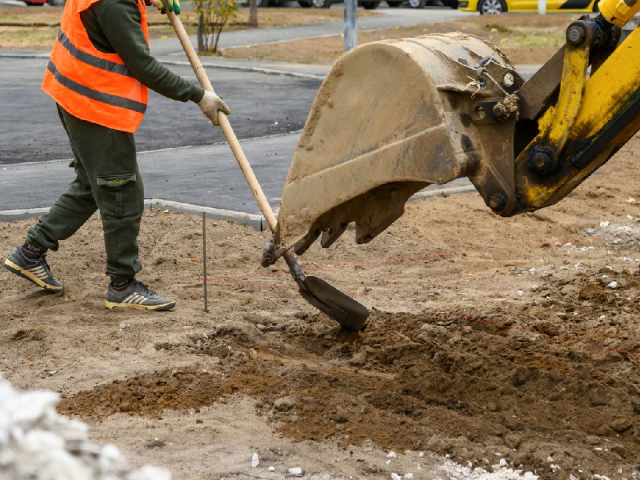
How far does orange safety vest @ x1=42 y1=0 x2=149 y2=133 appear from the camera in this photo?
4.96 meters

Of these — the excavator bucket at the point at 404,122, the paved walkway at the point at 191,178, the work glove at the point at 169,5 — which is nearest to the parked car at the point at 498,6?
the paved walkway at the point at 191,178

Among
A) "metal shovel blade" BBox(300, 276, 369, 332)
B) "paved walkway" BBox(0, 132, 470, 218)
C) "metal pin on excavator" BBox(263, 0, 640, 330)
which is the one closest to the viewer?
"metal pin on excavator" BBox(263, 0, 640, 330)

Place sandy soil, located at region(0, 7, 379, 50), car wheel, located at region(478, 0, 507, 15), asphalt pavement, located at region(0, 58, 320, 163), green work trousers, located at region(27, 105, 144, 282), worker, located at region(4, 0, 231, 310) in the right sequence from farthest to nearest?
car wheel, located at region(478, 0, 507, 15) → sandy soil, located at region(0, 7, 379, 50) → asphalt pavement, located at region(0, 58, 320, 163) → green work trousers, located at region(27, 105, 144, 282) → worker, located at region(4, 0, 231, 310)

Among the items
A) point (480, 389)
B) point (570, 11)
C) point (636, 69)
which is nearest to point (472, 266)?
point (480, 389)

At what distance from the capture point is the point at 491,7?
92.1 feet

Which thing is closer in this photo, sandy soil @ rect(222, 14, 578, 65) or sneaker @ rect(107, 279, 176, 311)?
sneaker @ rect(107, 279, 176, 311)

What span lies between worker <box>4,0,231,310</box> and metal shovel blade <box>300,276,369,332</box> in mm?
1002

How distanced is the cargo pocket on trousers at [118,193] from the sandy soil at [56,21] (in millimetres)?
17609

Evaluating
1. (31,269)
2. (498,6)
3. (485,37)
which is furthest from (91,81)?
(498,6)

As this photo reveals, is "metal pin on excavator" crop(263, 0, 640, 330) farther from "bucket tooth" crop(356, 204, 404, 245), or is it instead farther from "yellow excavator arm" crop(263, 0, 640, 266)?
"bucket tooth" crop(356, 204, 404, 245)

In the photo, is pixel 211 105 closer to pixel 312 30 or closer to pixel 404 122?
pixel 404 122

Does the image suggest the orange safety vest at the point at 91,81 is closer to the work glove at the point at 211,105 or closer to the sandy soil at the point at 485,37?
the work glove at the point at 211,105

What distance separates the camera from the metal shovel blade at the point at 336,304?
4730mm

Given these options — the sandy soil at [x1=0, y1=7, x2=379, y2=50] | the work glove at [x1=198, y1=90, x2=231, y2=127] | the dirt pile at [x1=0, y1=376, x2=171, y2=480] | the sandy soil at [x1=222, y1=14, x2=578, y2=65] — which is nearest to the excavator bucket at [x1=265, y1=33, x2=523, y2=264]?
the work glove at [x1=198, y1=90, x2=231, y2=127]
